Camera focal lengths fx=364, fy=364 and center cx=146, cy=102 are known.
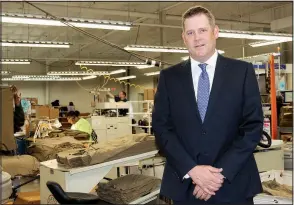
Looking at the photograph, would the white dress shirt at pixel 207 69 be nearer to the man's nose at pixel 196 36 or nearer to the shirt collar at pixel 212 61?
the shirt collar at pixel 212 61

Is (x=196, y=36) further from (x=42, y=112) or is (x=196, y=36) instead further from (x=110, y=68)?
(x=110, y=68)

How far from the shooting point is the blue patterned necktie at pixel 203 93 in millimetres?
1599

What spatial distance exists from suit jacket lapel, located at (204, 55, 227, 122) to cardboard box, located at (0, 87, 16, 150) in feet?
8.58

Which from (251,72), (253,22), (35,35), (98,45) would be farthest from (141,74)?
(251,72)

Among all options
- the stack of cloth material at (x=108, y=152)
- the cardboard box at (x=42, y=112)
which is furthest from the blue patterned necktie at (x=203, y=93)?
the cardboard box at (x=42, y=112)

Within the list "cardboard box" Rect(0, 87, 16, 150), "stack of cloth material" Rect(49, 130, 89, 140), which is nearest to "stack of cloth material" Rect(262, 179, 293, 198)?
"cardboard box" Rect(0, 87, 16, 150)

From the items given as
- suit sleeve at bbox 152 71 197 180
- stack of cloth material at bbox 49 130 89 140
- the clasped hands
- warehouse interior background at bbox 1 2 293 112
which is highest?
warehouse interior background at bbox 1 2 293 112

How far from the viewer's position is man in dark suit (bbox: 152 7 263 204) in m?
1.54

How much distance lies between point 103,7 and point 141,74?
11155 millimetres

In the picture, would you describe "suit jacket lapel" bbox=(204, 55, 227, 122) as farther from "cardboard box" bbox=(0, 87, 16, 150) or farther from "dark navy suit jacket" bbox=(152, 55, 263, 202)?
"cardboard box" bbox=(0, 87, 16, 150)

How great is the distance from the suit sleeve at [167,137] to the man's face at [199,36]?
0.20 meters

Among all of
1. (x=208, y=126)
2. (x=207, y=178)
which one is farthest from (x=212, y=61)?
(x=207, y=178)

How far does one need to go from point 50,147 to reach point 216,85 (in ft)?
17.4

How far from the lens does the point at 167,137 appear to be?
1.62 meters
